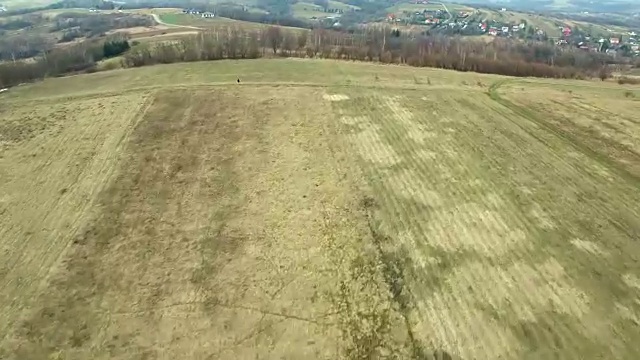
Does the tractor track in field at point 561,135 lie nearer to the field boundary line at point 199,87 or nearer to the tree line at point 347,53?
the field boundary line at point 199,87

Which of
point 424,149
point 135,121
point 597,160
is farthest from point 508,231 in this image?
point 135,121

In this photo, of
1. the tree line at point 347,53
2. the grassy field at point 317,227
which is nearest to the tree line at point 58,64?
the tree line at point 347,53

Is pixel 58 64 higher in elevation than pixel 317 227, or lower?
higher

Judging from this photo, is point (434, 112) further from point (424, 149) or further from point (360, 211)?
point (360, 211)

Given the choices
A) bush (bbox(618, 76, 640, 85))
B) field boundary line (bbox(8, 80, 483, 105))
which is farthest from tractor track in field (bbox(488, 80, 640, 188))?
bush (bbox(618, 76, 640, 85))

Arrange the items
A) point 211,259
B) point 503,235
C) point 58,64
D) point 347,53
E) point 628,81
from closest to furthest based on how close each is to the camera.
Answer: point 211,259 < point 503,235 < point 628,81 < point 58,64 < point 347,53

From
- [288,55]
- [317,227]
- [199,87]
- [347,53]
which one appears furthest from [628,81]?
[317,227]

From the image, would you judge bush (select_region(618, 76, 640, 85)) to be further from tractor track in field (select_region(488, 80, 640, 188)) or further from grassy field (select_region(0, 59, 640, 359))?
tractor track in field (select_region(488, 80, 640, 188))

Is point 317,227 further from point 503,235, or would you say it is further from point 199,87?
point 199,87

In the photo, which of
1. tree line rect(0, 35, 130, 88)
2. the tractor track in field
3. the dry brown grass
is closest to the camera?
the dry brown grass
